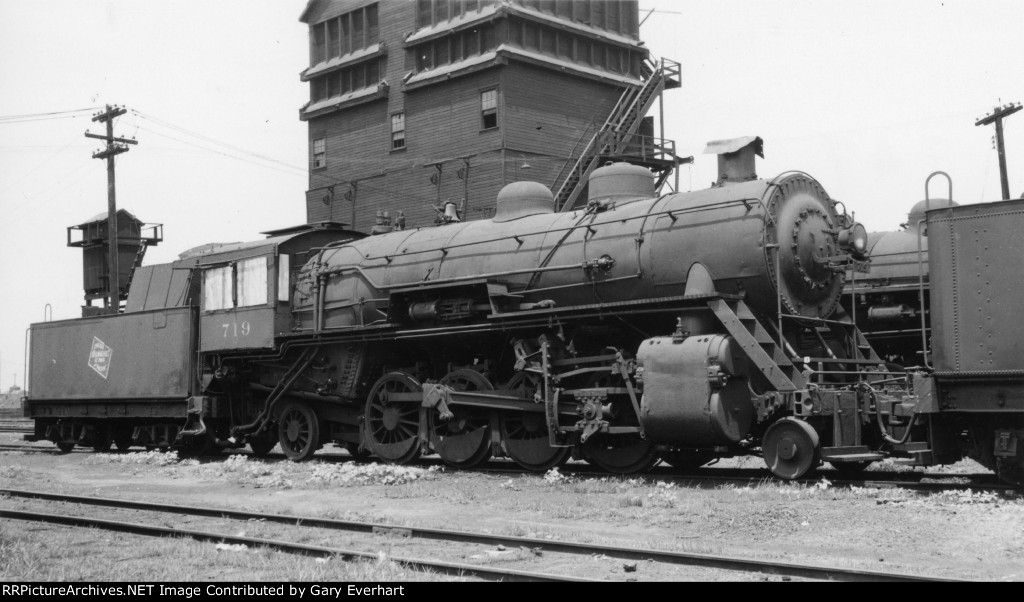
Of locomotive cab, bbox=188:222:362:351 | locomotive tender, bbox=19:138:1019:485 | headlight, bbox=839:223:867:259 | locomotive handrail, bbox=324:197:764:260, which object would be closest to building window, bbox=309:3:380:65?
locomotive tender, bbox=19:138:1019:485

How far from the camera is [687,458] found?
39.6ft

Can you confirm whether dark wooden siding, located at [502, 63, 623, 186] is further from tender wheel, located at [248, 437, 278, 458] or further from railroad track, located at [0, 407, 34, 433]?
railroad track, located at [0, 407, 34, 433]

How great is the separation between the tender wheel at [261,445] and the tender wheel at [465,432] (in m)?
4.43

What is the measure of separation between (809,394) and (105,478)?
10.2 metres

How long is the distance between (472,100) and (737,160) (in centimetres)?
1847

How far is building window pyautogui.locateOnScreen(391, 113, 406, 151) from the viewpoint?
103 feet

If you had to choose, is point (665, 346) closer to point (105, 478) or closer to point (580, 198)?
point (105, 478)

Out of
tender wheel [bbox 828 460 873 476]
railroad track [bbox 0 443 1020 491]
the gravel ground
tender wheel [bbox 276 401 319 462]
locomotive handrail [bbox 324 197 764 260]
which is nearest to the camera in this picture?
the gravel ground

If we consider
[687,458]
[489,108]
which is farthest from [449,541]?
[489,108]

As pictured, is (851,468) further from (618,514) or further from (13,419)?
(13,419)

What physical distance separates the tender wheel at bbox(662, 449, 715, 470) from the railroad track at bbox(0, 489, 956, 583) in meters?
4.78

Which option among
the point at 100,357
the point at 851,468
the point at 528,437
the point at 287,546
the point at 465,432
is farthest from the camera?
the point at 100,357

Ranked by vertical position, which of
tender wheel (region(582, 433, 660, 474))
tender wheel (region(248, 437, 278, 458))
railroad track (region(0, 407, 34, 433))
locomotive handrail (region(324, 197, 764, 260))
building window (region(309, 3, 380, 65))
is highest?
building window (region(309, 3, 380, 65))
